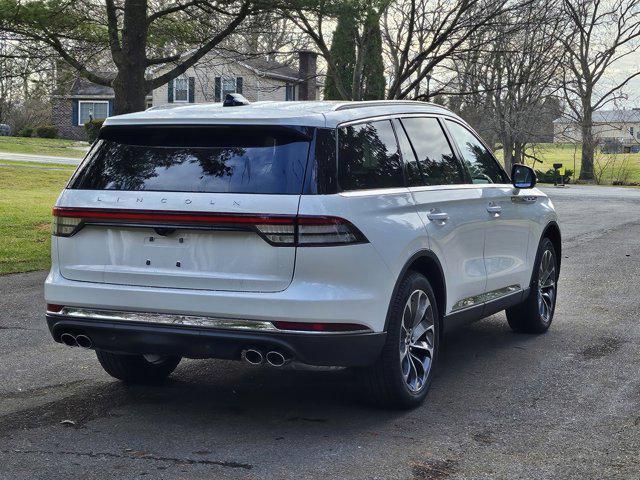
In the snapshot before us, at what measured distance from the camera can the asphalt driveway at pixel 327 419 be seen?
4.89 meters

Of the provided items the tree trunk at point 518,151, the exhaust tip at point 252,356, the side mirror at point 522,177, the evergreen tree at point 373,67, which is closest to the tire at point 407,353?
the exhaust tip at point 252,356

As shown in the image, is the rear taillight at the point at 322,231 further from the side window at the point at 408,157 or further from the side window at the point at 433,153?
the side window at the point at 433,153

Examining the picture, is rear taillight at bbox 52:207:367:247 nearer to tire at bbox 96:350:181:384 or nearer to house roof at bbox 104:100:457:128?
house roof at bbox 104:100:457:128

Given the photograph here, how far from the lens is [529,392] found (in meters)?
6.44

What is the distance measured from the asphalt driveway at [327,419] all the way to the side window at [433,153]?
1363mm

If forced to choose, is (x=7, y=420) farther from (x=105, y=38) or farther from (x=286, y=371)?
(x=105, y=38)

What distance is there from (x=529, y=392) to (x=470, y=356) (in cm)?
118

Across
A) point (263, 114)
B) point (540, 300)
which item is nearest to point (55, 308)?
point (263, 114)

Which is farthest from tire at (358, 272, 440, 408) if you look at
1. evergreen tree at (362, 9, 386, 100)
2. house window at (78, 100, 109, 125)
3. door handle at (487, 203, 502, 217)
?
house window at (78, 100, 109, 125)

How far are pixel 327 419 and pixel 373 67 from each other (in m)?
16.1

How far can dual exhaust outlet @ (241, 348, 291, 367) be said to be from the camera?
5.23m

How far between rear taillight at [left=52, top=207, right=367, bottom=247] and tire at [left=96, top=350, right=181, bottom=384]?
49.5 inches

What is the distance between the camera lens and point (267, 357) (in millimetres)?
5250

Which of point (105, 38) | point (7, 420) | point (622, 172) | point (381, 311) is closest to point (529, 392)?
point (381, 311)
